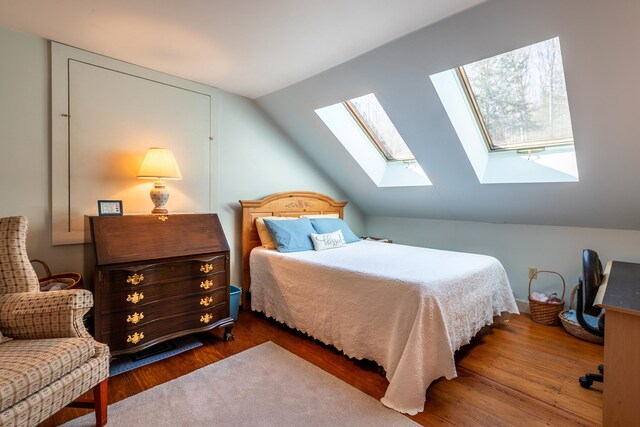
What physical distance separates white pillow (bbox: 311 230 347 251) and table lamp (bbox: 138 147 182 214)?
132 cm

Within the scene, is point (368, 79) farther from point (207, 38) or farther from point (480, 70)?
point (207, 38)

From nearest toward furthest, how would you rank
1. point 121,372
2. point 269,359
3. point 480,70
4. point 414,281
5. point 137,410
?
1. point 137,410
2. point 414,281
3. point 121,372
4. point 269,359
5. point 480,70

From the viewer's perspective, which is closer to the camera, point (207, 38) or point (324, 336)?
point (207, 38)

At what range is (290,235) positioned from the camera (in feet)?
9.80

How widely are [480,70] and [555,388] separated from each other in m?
2.26

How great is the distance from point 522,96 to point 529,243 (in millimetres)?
1485

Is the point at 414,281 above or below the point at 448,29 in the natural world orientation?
below

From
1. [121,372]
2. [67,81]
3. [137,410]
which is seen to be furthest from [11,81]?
[137,410]

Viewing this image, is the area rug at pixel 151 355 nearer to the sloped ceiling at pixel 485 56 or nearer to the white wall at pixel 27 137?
the white wall at pixel 27 137

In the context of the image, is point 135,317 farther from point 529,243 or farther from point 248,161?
point 529,243

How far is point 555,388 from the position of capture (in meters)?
1.93

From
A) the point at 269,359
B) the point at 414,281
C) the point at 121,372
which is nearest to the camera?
the point at 414,281

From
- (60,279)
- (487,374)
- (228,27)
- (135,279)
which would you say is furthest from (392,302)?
(60,279)

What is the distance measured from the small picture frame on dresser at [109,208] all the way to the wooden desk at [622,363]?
3009 mm
